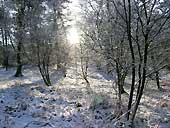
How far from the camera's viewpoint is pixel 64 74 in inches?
1134

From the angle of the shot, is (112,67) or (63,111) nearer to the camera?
(63,111)

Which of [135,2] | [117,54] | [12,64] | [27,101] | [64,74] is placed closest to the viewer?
[135,2]

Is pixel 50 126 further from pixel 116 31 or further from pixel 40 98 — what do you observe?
pixel 116 31

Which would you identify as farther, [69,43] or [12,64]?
[12,64]

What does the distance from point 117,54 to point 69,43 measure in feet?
58.0

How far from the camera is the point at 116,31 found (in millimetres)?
12883

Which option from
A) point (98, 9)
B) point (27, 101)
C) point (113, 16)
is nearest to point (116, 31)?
point (113, 16)

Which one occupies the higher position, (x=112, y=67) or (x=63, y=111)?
(x=112, y=67)

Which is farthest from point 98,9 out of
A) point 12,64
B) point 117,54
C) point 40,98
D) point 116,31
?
point 12,64

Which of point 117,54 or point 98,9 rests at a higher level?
point 98,9

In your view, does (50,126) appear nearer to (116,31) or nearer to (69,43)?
(116,31)

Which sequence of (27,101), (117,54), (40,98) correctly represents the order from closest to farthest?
(117,54) < (27,101) < (40,98)

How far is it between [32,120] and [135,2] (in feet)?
17.8

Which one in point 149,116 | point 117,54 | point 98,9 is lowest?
point 149,116
